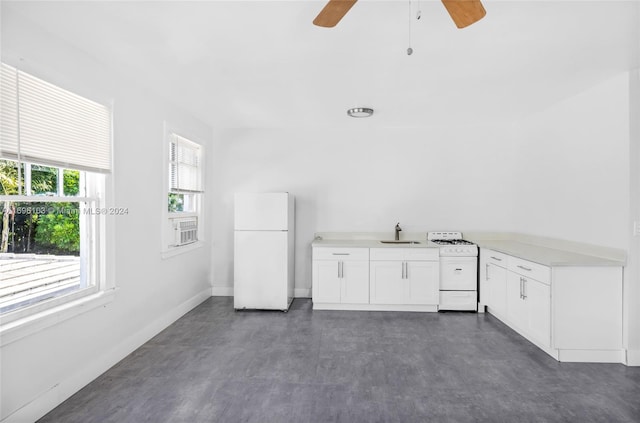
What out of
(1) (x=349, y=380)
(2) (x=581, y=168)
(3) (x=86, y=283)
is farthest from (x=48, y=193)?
(2) (x=581, y=168)

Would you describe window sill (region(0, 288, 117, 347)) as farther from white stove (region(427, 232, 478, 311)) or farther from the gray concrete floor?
white stove (region(427, 232, 478, 311))

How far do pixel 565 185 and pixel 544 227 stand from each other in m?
0.62

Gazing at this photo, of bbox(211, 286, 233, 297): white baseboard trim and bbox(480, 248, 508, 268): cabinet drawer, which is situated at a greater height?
bbox(480, 248, 508, 268): cabinet drawer

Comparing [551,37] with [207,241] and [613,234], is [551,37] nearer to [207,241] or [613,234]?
[613,234]

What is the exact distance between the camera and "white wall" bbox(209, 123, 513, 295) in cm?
501

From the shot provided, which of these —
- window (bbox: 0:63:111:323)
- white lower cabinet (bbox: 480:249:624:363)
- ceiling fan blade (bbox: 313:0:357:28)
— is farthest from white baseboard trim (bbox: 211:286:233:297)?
ceiling fan blade (bbox: 313:0:357:28)

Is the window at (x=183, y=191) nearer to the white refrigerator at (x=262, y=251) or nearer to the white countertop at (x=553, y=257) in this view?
the white refrigerator at (x=262, y=251)

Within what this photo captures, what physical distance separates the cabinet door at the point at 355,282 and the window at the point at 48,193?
2.73 m

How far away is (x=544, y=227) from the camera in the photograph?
4145mm

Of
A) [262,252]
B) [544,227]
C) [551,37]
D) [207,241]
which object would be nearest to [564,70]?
[551,37]

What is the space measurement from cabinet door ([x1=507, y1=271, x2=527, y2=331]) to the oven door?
26.6 inches

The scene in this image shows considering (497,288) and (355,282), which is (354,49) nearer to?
(355,282)

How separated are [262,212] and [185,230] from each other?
100 centimetres

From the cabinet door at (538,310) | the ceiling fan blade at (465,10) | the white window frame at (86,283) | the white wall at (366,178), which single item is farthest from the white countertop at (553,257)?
the white window frame at (86,283)
